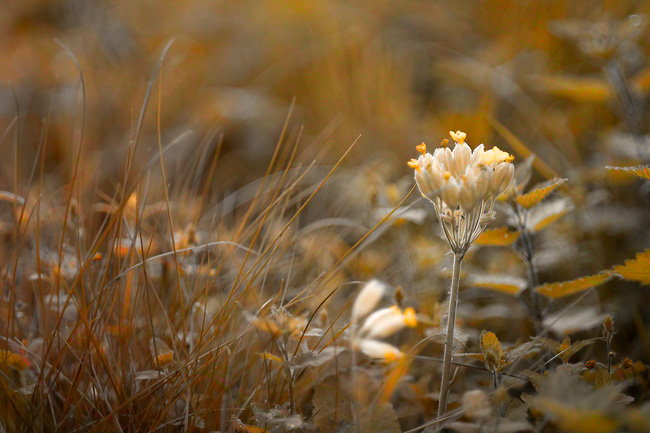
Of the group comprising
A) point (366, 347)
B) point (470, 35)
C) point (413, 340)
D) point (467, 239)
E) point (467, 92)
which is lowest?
point (413, 340)

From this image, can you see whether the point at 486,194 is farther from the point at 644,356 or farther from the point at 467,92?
the point at 467,92

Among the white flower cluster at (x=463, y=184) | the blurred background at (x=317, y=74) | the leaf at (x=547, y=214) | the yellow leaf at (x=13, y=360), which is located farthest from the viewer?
the blurred background at (x=317, y=74)

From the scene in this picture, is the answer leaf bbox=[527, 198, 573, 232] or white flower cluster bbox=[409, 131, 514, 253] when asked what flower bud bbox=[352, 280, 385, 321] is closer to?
white flower cluster bbox=[409, 131, 514, 253]

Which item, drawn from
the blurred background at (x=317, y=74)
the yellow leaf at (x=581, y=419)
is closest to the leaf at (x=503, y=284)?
the yellow leaf at (x=581, y=419)

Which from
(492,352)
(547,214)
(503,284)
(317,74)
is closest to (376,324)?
(492,352)

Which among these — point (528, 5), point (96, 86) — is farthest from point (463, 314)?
point (96, 86)

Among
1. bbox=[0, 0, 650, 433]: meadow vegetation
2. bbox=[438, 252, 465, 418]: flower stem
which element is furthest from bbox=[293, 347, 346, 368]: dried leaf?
bbox=[438, 252, 465, 418]: flower stem

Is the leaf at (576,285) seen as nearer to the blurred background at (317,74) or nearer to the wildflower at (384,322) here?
the wildflower at (384,322)
